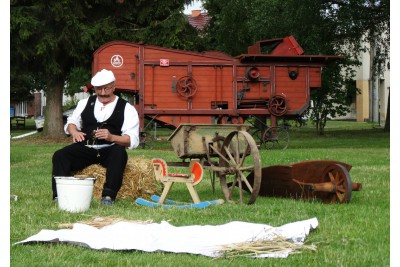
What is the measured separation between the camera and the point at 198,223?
618 centimetres

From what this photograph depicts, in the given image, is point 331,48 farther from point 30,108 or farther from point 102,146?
point 30,108


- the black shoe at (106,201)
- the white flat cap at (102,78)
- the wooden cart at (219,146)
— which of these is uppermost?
the white flat cap at (102,78)

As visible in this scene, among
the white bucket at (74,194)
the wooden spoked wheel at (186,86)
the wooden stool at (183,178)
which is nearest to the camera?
the white bucket at (74,194)

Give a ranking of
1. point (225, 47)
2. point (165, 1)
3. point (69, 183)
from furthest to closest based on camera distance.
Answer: point (225, 47) → point (165, 1) → point (69, 183)

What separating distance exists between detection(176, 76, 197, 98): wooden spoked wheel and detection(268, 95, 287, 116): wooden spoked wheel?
2039 millimetres

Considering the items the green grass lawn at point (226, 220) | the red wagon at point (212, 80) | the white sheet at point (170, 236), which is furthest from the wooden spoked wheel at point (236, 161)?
the red wagon at point (212, 80)

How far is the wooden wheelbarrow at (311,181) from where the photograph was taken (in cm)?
749

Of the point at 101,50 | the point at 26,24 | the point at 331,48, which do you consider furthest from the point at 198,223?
the point at 331,48

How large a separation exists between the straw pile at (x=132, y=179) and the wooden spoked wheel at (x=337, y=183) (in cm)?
198

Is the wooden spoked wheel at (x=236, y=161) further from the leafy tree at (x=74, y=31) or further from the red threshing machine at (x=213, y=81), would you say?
the leafy tree at (x=74, y=31)

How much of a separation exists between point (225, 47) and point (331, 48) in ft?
22.2

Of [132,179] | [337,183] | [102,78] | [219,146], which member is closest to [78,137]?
[102,78]

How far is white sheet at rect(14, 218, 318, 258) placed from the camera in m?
4.94

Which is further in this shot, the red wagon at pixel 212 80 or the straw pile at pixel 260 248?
the red wagon at pixel 212 80
